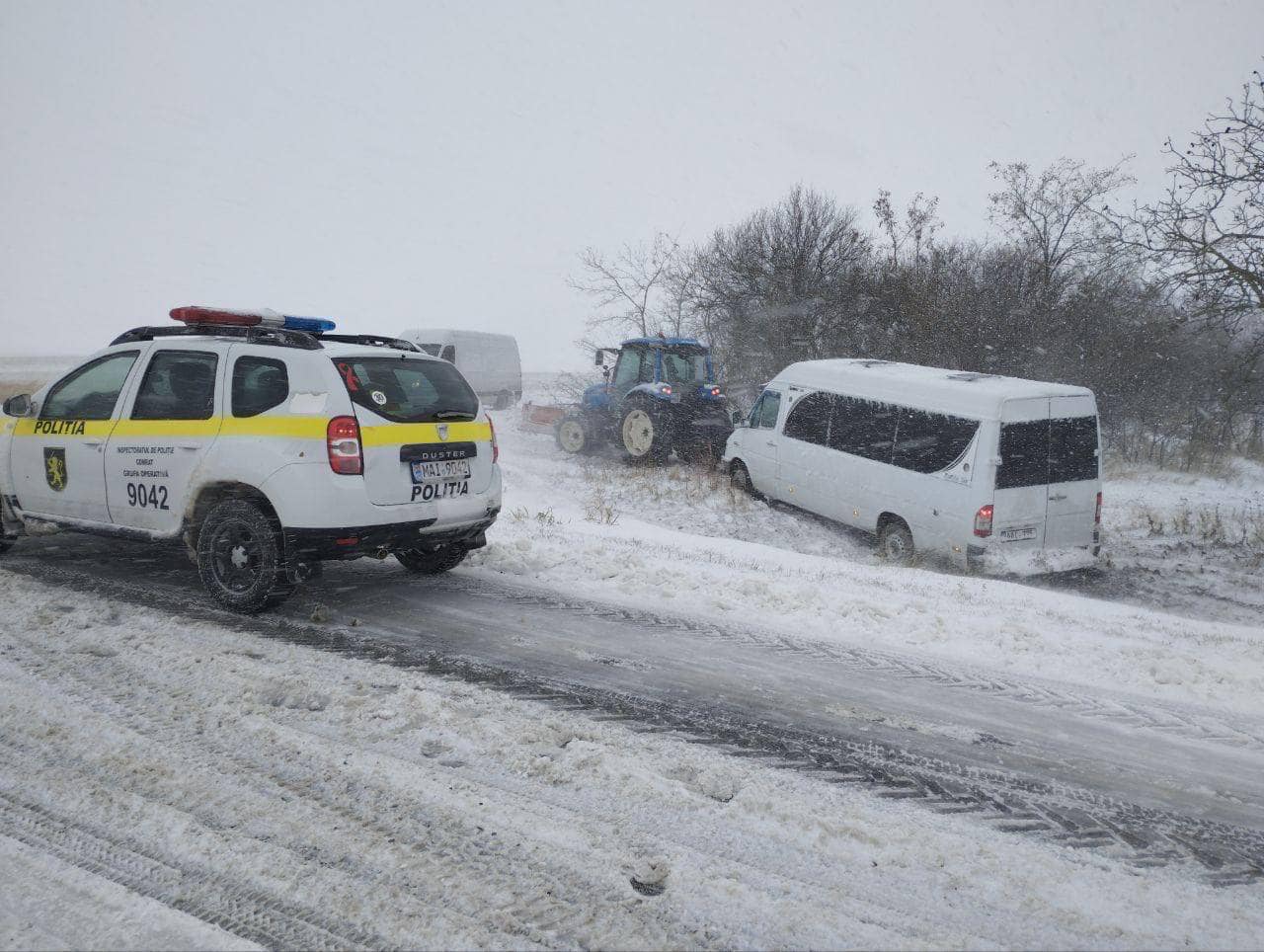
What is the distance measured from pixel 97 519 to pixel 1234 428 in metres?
25.0

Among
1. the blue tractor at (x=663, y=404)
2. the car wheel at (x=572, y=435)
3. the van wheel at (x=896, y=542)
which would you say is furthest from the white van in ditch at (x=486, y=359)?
the van wheel at (x=896, y=542)

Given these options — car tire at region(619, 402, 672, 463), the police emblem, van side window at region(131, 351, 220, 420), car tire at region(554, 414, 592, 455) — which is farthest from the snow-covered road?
car tire at region(554, 414, 592, 455)

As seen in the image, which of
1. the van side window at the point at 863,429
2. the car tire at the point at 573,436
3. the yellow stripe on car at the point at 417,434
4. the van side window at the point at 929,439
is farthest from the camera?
the car tire at the point at 573,436

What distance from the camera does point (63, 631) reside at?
15.6 feet

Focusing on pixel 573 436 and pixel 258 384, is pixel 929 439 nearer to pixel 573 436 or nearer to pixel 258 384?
pixel 258 384

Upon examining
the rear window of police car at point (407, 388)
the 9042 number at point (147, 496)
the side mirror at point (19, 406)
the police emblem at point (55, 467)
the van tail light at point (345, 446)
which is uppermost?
the rear window of police car at point (407, 388)

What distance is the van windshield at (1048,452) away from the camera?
8.63 m

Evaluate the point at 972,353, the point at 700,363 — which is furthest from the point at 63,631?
the point at 972,353

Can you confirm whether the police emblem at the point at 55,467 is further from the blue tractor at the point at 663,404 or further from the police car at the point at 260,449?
the blue tractor at the point at 663,404

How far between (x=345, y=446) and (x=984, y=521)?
679 centimetres

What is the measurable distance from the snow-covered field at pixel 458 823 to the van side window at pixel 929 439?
3.89 metres

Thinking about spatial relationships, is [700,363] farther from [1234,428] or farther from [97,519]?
[1234,428]

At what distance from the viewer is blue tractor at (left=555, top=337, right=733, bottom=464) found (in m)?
14.7

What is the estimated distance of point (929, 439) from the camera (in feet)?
30.7
